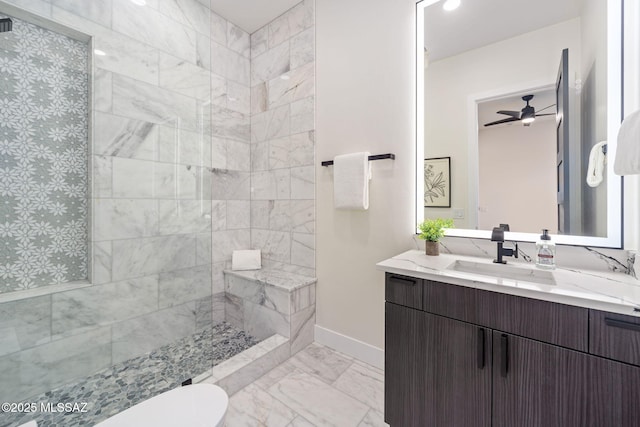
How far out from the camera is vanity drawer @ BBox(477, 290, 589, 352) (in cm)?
85

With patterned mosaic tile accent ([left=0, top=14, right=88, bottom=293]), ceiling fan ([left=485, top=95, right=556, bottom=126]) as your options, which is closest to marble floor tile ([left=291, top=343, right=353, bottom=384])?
patterned mosaic tile accent ([left=0, top=14, right=88, bottom=293])

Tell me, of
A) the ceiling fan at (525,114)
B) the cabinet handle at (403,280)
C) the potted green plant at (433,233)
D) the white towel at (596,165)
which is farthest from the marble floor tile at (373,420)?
the ceiling fan at (525,114)

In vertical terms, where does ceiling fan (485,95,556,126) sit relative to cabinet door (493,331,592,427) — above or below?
above

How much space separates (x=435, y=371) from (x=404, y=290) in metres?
0.36

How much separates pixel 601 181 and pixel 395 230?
3.33ft

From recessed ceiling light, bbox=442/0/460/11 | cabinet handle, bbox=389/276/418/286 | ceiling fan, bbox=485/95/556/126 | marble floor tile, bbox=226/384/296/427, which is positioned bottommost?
marble floor tile, bbox=226/384/296/427

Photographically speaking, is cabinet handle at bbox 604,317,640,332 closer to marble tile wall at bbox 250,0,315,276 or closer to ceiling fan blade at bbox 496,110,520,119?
ceiling fan blade at bbox 496,110,520,119

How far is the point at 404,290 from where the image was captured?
47.8 inches

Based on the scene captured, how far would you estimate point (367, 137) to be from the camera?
1892 millimetres

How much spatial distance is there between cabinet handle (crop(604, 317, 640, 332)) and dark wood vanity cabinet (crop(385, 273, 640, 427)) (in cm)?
1

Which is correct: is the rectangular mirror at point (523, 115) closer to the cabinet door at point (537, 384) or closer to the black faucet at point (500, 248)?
the black faucet at point (500, 248)

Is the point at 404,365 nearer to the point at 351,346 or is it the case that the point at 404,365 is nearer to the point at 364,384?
the point at 364,384

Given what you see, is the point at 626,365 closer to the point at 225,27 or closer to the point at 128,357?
the point at 128,357

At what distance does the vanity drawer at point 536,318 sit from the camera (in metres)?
0.85
